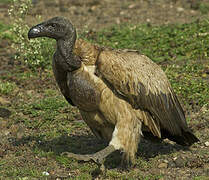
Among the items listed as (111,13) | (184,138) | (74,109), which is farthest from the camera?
(111,13)

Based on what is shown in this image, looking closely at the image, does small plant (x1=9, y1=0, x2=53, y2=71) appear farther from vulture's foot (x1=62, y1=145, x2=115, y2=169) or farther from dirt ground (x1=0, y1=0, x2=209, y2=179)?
vulture's foot (x1=62, y1=145, x2=115, y2=169)

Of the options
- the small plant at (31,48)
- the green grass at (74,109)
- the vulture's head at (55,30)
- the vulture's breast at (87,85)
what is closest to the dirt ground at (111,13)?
the green grass at (74,109)

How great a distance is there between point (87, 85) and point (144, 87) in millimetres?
763

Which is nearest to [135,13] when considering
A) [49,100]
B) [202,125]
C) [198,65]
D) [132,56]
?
[198,65]

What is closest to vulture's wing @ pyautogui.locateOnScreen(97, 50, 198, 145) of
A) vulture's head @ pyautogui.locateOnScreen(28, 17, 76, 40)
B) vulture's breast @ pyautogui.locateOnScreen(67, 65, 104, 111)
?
vulture's breast @ pyautogui.locateOnScreen(67, 65, 104, 111)

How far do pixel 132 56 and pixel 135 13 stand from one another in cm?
922

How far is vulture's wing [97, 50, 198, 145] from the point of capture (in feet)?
20.9

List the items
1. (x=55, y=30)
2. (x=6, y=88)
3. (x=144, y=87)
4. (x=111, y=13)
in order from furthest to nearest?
(x=111, y=13)
(x=6, y=88)
(x=144, y=87)
(x=55, y=30)

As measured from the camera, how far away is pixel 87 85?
20.9ft

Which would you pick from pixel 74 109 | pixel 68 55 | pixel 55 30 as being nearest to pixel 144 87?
pixel 68 55

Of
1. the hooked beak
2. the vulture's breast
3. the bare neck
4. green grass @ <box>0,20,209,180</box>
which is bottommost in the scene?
green grass @ <box>0,20,209,180</box>

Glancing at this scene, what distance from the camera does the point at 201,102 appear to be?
889 centimetres

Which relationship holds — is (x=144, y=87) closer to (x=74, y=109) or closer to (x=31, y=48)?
(x=74, y=109)

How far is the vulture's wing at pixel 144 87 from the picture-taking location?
20.9ft
